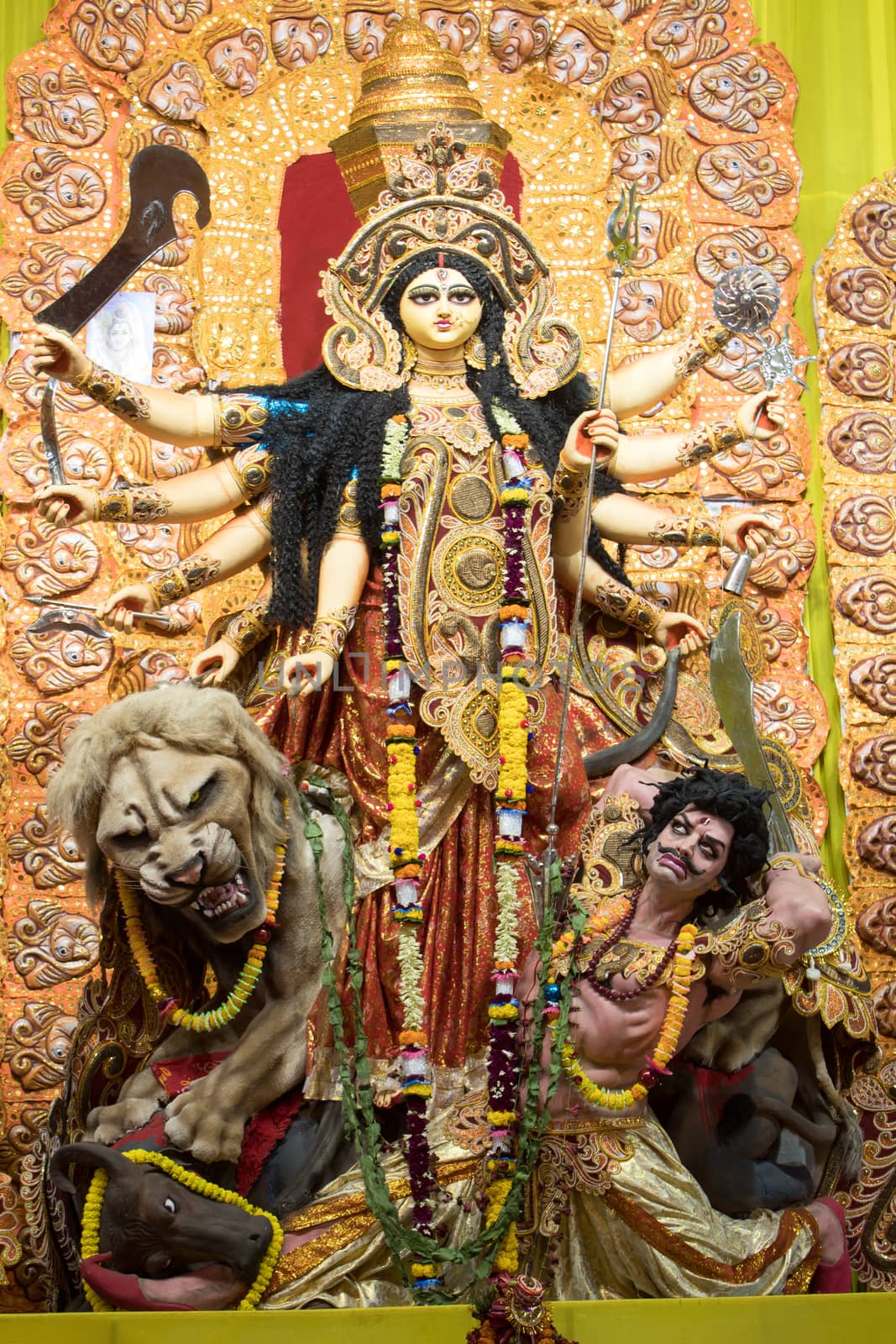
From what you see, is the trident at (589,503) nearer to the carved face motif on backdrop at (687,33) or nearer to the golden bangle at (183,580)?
the golden bangle at (183,580)

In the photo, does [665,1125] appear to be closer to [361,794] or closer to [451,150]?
[361,794]

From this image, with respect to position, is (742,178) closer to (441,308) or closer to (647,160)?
(647,160)

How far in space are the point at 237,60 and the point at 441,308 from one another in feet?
4.04

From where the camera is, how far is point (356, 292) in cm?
556

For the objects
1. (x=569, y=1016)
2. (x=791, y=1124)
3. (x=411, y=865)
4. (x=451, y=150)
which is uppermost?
(x=451, y=150)

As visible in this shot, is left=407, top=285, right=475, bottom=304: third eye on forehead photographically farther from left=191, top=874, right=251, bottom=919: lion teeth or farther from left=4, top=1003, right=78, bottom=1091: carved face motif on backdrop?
left=4, top=1003, right=78, bottom=1091: carved face motif on backdrop

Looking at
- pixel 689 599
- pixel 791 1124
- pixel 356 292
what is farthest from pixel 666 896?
pixel 356 292

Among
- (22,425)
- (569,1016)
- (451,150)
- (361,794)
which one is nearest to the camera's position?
(569,1016)

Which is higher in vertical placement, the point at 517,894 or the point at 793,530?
the point at 793,530

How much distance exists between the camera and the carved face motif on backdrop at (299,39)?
632cm

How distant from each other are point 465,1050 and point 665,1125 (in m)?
0.49

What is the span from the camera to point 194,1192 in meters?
4.73

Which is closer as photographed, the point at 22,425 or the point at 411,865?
the point at 411,865

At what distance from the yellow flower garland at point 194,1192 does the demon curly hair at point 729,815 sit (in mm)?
1157
